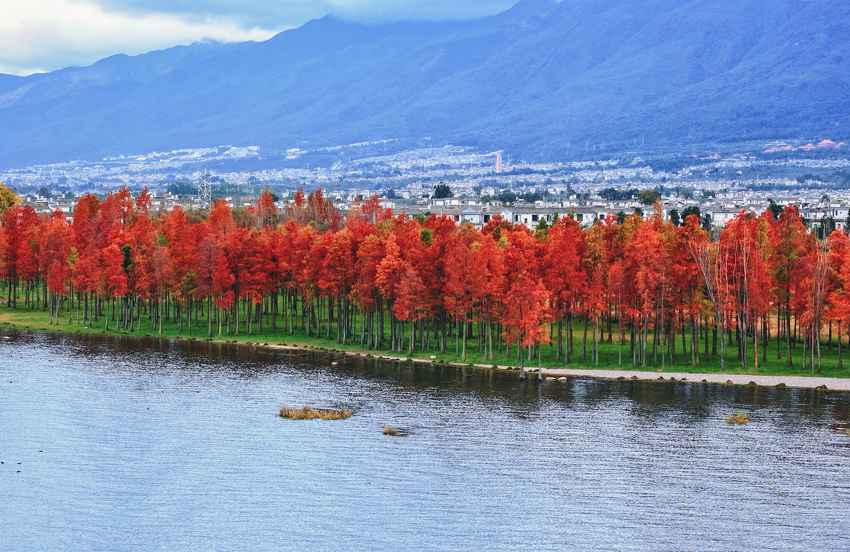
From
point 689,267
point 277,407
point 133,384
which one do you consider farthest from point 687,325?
point 133,384

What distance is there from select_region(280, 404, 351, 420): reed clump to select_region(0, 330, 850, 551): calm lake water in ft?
3.25

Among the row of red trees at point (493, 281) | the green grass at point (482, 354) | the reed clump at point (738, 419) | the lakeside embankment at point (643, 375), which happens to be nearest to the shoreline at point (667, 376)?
the lakeside embankment at point (643, 375)

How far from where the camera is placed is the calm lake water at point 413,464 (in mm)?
41094

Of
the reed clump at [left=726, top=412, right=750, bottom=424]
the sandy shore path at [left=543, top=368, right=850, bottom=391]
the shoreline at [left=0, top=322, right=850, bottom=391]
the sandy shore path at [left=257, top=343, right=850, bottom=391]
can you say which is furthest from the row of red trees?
the reed clump at [left=726, top=412, right=750, bottom=424]

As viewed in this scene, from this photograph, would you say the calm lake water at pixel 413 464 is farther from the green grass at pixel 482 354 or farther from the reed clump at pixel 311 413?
the green grass at pixel 482 354

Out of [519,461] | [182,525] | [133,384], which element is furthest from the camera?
[133,384]

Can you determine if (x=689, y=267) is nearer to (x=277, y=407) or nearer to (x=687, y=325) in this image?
(x=687, y=325)

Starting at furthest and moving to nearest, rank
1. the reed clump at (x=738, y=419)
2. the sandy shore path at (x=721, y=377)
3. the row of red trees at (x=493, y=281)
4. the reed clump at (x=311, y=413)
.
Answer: the row of red trees at (x=493, y=281)
the sandy shore path at (x=721, y=377)
the reed clump at (x=311, y=413)
the reed clump at (x=738, y=419)

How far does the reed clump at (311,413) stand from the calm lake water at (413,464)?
992mm

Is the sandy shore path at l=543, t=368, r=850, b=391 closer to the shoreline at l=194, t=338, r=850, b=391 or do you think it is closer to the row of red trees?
the shoreline at l=194, t=338, r=850, b=391

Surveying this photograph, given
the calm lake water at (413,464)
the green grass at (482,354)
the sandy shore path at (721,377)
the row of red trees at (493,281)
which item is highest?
the row of red trees at (493,281)

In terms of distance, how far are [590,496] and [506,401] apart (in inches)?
752

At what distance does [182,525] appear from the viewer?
4156cm

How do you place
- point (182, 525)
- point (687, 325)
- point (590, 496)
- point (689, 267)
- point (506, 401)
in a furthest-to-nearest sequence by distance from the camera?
point (687, 325) → point (689, 267) → point (506, 401) → point (590, 496) → point (182, 525)
